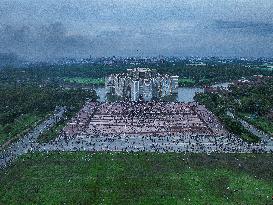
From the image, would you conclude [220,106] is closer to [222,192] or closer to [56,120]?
[56,120]

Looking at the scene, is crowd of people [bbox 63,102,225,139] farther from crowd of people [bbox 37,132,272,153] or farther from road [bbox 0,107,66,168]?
road [bbox 0,107,66,168]

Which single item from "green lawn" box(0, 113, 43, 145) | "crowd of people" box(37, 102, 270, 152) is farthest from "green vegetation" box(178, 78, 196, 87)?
"green lawn" box(0, 113, 43, 145)

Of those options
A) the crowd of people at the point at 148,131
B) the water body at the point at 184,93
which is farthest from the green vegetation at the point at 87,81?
the crowd of people at the point at 148,131

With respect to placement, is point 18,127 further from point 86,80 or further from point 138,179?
point 86,80

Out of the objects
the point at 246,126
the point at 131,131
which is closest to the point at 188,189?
the point at 131,131

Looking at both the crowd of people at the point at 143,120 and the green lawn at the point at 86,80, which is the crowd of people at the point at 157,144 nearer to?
the crowd of people at the point at 143,120

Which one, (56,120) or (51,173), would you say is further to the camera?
(56,120)
